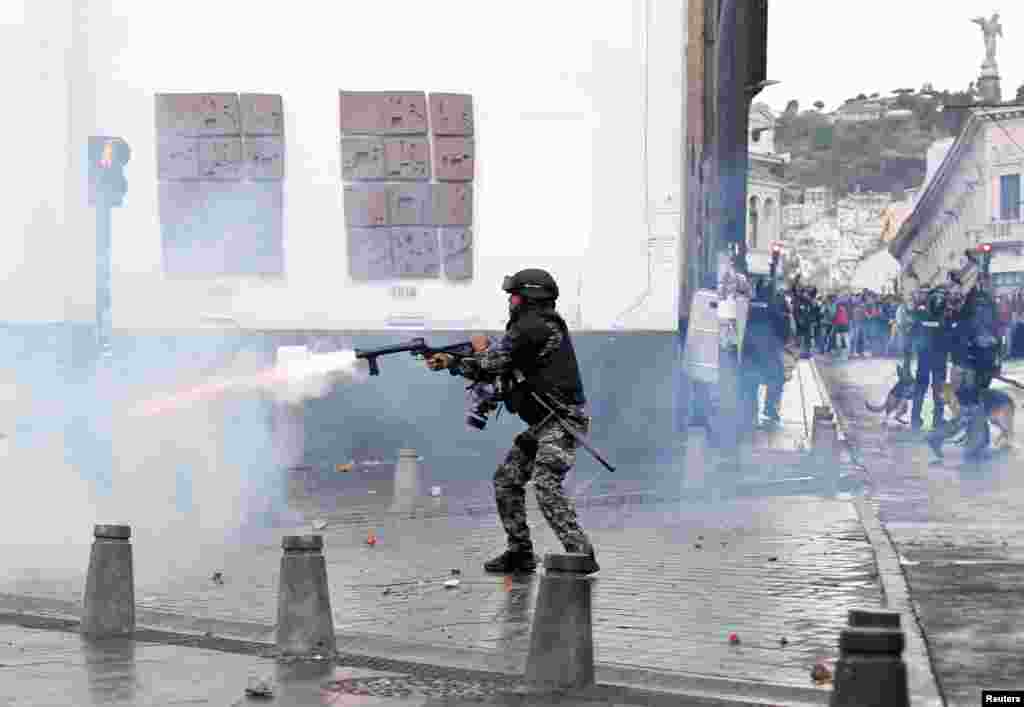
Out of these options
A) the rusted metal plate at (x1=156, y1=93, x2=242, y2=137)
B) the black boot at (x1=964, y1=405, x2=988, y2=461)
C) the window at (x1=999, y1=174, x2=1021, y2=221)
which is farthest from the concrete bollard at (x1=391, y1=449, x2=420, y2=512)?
the window at (x1=999, y1=174, x2=1021, y2=221)

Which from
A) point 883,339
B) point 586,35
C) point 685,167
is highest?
point 586,35

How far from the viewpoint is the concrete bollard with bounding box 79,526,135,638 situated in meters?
10.1

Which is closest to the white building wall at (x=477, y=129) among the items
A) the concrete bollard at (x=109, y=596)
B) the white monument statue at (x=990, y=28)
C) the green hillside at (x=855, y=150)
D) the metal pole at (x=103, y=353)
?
the metal pole at (x=103, y=353)

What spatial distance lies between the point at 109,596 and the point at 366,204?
1196 centimetres

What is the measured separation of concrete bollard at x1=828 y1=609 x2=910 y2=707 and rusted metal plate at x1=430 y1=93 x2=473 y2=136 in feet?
53.0

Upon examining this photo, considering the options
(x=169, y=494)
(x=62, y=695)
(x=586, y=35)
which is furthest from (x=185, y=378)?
(x=62, y=695)

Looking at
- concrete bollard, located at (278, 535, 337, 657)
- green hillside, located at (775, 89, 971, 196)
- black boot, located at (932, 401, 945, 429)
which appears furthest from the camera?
green hillside, located at (775, 89, 971, 196)

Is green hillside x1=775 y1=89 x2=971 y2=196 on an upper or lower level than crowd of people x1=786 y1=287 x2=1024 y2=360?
upper

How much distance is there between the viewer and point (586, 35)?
2181 cm

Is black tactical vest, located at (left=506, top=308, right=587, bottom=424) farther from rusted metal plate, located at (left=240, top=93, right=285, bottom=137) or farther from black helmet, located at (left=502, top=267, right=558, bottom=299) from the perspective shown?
rusted metal plate, located at (left=240, top=93, right=285, bottom=137)

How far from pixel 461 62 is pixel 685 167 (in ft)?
9.61

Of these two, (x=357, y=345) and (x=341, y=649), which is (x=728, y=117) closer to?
(x=357, y=345)

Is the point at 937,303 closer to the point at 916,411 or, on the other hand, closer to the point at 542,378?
the point at 916,411

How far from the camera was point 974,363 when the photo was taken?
76.3 feet
